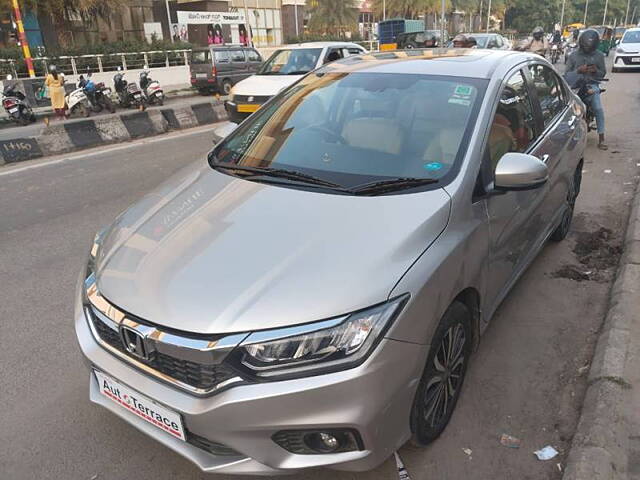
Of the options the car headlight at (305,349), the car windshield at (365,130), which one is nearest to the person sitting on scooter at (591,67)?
the car windshield at (365,130)

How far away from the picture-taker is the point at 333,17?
4431cm

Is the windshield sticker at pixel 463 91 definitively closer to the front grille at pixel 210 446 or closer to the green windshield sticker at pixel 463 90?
the green windshield sticker at pixel 463 90

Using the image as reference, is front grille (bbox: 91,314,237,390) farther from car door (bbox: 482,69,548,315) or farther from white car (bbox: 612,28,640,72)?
white car (bbox: 612,28,640,72)

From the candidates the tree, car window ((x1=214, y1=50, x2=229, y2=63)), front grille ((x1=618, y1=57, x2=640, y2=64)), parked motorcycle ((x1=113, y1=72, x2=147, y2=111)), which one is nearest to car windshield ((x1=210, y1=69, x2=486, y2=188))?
parked motorcycle ((x1=113, y1=72, x2=147, y2=111))

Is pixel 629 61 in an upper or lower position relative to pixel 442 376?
lower

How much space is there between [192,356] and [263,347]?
0.84 ft

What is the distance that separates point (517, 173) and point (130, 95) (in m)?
15.7

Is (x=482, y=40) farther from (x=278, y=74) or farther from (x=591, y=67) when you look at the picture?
(x=591, y=67)

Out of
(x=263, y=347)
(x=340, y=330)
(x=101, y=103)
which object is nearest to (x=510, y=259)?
(x=340, y=330)

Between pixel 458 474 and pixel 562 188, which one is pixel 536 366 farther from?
pixel 562 188

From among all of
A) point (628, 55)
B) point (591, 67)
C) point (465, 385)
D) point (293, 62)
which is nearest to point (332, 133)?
point (465, 385)

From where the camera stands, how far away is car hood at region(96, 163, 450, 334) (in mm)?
1953

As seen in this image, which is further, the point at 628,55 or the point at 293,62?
the point at 628,55

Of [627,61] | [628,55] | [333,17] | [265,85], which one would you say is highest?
[333,17]
